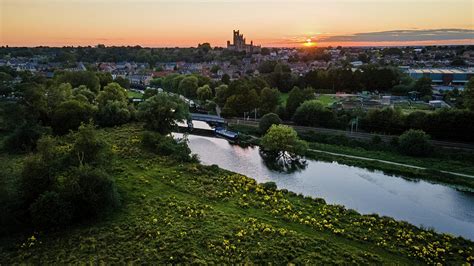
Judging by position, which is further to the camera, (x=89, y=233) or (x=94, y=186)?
(x=94, y=186)

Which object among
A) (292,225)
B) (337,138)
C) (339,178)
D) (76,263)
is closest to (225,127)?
(337,138)

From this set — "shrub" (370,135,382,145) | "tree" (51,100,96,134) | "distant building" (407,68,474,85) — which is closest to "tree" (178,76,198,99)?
"tree" (51,100,96,134)

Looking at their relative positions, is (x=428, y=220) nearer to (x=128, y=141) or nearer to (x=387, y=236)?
(x=387, y=236)

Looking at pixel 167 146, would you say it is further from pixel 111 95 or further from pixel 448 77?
pixel 448 77

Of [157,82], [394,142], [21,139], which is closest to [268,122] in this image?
[394,142]

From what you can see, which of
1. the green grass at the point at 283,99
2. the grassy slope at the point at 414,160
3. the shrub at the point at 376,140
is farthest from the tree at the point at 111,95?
the shrub at the point at 376,140

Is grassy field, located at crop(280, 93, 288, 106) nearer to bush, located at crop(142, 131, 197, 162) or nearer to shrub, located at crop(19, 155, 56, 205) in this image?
bush, located at crop(142, 131, 197, 162)

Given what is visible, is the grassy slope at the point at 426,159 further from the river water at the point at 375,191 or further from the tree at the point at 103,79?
the tree at the point at 103,79
